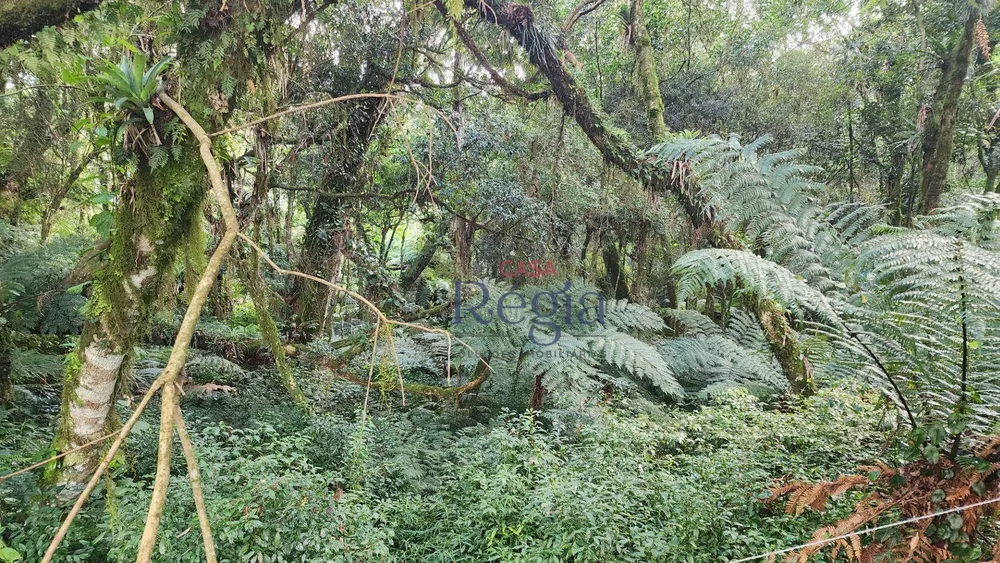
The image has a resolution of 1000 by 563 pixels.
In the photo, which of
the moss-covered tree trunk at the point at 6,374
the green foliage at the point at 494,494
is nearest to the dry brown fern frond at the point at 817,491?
the green foliage at the point at 494,494

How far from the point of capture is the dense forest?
6.16 feet

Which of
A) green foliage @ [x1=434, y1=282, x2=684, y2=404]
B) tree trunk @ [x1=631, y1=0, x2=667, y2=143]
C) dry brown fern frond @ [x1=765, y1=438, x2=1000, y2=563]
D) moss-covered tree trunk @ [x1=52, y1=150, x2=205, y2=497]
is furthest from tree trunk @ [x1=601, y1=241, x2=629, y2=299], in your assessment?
moss-covered tree trunk @ [x1=52, y1=150, x2=205, y2=497]

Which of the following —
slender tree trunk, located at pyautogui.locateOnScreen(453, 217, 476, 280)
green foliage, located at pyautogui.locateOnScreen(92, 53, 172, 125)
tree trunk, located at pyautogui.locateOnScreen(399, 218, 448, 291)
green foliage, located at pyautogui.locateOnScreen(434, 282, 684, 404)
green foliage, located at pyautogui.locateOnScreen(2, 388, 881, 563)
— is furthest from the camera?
tree trunk, located at pyautogui.locateOnScreen(399, 218, 448, 291)

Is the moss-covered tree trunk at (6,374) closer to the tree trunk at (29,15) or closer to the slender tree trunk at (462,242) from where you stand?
the tree trunk at (29,15)

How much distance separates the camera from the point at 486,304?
4.04 meters

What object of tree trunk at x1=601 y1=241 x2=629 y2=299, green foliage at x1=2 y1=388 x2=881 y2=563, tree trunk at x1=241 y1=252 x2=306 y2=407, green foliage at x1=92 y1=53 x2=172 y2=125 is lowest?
green foliage at x1=2 y1=388 x2=881 y2=563

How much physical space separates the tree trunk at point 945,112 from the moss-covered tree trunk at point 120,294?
21.8ft

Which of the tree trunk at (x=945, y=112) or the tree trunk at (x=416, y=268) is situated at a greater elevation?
the tree trunk at (x=945, y=112)

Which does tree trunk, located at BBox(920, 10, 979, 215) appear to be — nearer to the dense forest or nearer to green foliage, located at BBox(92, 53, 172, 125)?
the dense forest

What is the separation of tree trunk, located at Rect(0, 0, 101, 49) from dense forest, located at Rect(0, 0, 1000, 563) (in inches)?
0.5

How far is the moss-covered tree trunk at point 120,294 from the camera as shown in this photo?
6.80ft

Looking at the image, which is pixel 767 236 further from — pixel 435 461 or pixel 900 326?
pixel 435 461

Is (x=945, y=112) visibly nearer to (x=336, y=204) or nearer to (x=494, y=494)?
(x=494, y=494)

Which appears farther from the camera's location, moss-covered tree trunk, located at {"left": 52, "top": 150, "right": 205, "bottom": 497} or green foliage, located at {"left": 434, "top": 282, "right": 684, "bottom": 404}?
green foliage, located at {"left": 434, "top": 282, "right": 684, "bottom": 404}
